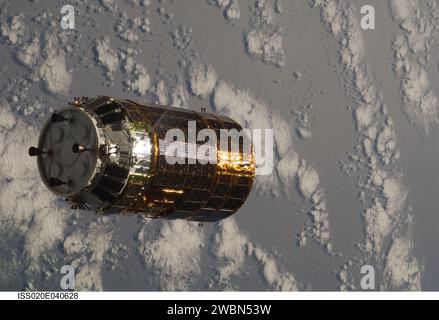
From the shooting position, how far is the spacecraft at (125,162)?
2708 cm

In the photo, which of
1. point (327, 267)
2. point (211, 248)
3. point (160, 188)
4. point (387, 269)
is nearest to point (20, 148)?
point (211, 248)

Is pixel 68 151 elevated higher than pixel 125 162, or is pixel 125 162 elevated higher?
pixel 68 151

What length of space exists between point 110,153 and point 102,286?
205 ft

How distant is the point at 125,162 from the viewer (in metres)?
27.0

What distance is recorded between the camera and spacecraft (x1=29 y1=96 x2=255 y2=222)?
27.1m

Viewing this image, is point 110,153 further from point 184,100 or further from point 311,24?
point 311,24

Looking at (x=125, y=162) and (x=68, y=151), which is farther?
(x=68, y=151)

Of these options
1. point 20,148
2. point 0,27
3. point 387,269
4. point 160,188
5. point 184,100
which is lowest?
point 387,269

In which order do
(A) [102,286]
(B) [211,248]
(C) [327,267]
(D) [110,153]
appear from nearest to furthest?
(D) [110,153], (A) [102,286], (B) [211,248], (C) [327,267]

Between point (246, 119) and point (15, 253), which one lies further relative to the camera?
point (246, 119)

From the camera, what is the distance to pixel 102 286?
86188mm

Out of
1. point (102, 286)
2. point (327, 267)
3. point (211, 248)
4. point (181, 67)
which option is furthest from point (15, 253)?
point (327, 267)

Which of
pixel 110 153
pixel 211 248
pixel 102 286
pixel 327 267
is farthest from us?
pixel 327 267

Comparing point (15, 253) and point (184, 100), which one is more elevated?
point (184, 100)
